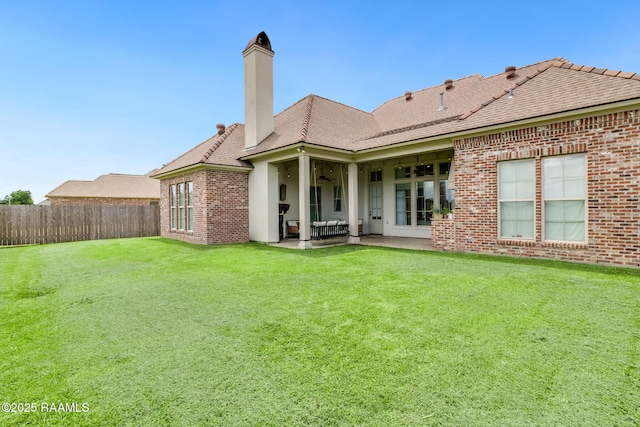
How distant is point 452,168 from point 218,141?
961 cm

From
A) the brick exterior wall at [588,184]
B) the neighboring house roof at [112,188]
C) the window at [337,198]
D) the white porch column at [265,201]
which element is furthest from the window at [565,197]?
the neighboring house roof at [112,188]

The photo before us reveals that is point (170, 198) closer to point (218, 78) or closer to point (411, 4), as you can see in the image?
point (218, 78)

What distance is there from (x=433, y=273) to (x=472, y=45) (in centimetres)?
1420

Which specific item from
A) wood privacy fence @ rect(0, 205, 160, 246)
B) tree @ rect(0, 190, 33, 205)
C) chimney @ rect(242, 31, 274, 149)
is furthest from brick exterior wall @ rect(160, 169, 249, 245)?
tree @ rect(0, 190, 33, 205)

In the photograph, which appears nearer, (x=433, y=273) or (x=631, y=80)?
(x=433, y=273)

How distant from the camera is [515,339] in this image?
3.18 m

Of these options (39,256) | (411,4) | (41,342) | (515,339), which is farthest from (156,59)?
(515,339)

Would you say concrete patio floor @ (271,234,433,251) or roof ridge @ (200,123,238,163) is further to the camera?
roof ridge @ (200,123,238,163)

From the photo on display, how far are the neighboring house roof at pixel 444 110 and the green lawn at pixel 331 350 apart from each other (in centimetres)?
415

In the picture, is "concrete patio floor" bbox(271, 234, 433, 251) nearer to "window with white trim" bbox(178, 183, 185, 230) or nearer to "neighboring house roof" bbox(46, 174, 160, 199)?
"window with white trim" bbox(178, 183, 185, 230)

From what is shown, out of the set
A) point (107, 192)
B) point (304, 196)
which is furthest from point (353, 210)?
point (107, 192)

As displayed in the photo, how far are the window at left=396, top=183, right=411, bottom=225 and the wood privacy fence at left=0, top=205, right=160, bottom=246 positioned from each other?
12.8 meters

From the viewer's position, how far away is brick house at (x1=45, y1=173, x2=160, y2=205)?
29109mm

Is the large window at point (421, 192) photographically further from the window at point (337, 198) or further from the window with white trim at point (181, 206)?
the window with white trim at point (181, 206)
